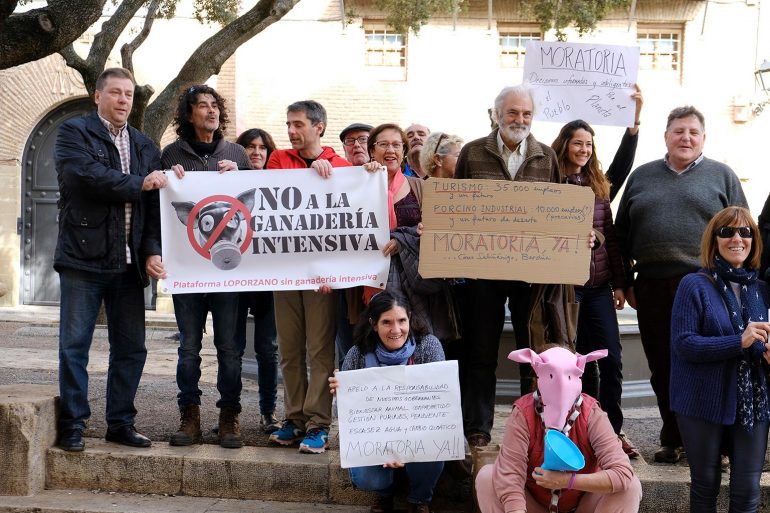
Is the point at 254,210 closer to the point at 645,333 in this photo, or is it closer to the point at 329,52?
the point at 645,333

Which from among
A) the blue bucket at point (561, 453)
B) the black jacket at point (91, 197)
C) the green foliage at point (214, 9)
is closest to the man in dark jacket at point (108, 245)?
the black jacket at point (91, 197)

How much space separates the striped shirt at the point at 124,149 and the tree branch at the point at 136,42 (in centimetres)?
700

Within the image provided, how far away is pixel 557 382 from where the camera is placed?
13.0 feet

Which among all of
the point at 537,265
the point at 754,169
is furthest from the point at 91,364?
the point at 754,169

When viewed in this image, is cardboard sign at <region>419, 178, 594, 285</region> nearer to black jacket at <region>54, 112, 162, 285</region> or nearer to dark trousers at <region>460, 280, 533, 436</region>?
dark trousers at <region>460, 280, 533, 436</region>

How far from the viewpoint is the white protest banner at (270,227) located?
17.2ft

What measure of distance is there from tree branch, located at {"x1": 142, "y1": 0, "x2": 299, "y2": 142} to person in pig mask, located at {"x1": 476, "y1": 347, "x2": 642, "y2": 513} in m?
7.68

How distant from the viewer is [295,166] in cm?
546

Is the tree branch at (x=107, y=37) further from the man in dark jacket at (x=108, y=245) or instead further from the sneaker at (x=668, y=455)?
the sneaker at (x=668, y=455)

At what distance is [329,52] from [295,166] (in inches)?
441

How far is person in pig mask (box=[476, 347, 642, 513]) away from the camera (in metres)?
3.86

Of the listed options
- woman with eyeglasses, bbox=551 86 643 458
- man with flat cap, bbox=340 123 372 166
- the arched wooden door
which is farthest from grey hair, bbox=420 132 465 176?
the arched wooden door

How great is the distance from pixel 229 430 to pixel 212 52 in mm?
6641

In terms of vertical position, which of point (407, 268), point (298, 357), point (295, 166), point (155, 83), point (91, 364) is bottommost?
point (91, 364)
